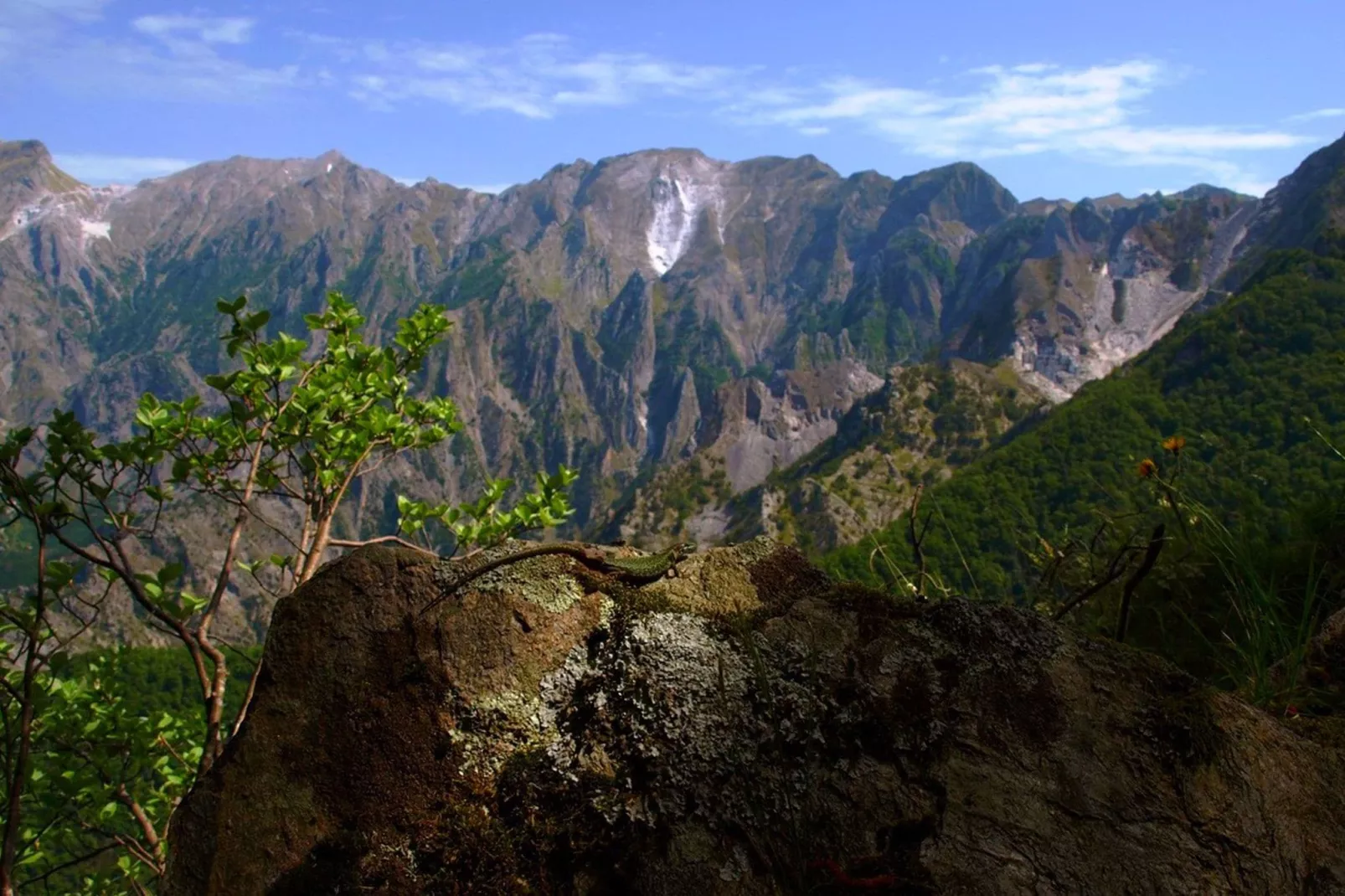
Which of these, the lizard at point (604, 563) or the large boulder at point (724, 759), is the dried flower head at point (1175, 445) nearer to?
the large boulder at point (724, 759)

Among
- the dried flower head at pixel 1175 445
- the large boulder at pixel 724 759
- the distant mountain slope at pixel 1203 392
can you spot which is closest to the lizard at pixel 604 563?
the large boulder at pixel 724 759

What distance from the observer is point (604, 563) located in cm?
238

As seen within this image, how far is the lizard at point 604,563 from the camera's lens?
7.46ft

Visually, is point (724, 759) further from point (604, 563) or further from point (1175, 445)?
point (1175, 445)

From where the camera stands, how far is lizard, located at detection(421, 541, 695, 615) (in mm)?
2273

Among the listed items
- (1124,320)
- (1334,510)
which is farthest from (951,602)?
(1124,320)

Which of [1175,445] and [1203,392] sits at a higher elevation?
[1175,445]

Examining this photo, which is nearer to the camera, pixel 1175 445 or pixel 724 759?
pixel 724 759

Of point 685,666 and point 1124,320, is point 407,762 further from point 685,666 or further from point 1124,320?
point 1124,320

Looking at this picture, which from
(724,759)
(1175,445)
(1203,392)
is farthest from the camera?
(1203,392)

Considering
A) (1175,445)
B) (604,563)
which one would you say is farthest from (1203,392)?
(604,563)

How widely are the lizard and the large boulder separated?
50 mm

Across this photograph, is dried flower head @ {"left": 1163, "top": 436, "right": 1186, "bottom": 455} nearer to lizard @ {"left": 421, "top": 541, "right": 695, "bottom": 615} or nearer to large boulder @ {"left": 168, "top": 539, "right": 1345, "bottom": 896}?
large boulder @ {"left": 168, "top": 539, "right": 1345, "bottom": 896}

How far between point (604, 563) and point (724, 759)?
0.64 metres
